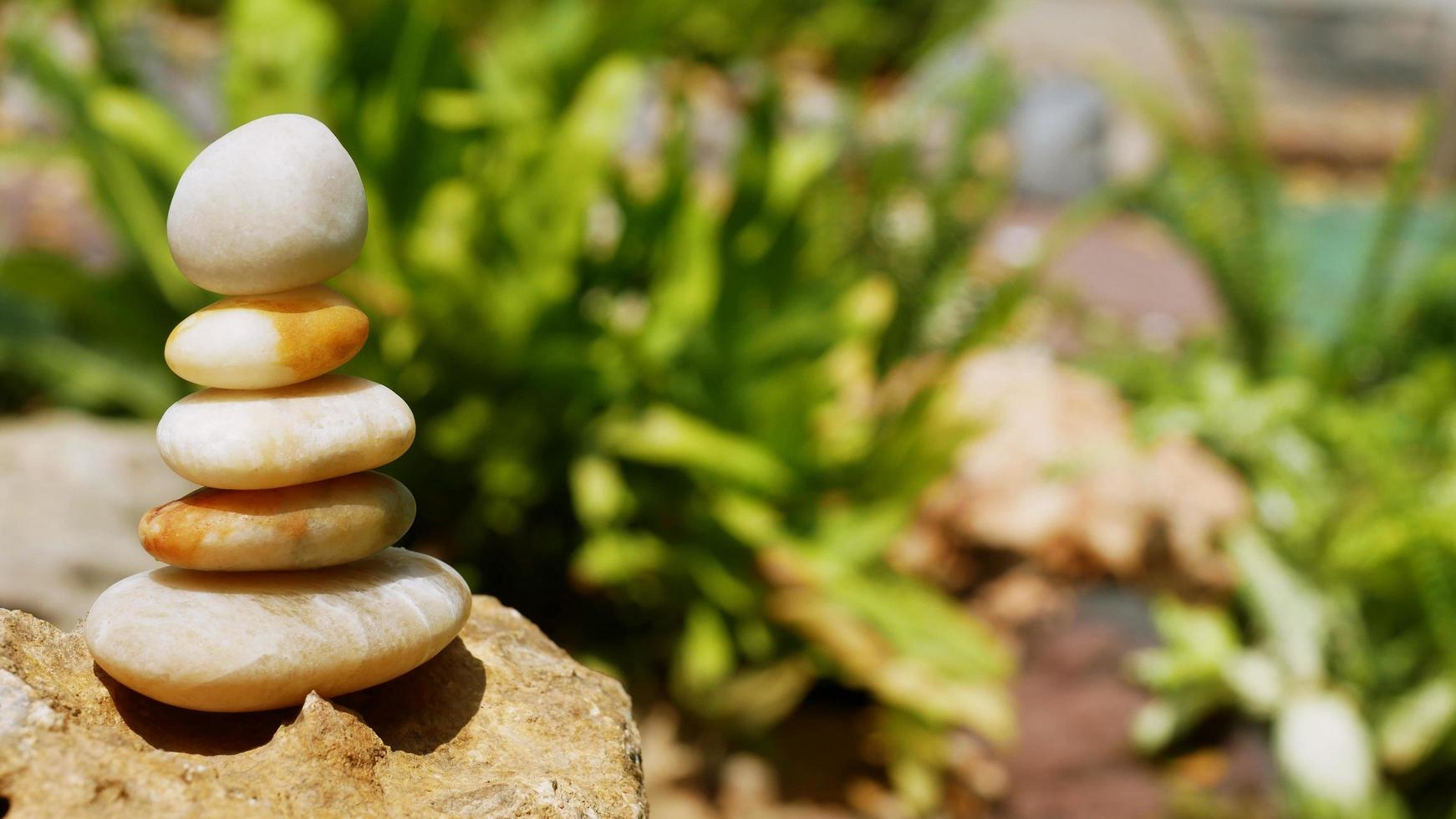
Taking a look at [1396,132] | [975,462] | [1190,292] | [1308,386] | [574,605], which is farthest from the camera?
[1396,132]

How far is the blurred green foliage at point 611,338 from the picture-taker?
2.79 meters

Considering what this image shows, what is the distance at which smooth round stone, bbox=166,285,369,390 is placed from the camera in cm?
97

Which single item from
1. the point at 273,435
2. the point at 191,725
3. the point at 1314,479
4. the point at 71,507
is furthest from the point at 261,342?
the point at 1314,479

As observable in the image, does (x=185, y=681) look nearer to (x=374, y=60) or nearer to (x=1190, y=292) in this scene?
(x=374, y=60)

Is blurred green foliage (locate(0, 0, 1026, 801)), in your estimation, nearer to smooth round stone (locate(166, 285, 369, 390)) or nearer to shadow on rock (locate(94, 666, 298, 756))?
shadow on rock (locate(94, 666, 298, 756))

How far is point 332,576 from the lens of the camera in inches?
41.3

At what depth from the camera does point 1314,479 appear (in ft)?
10.8

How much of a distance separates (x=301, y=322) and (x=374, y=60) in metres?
2.48

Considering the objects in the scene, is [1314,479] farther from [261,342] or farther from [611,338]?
[261,342]

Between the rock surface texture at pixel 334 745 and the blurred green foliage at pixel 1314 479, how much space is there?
2.34m

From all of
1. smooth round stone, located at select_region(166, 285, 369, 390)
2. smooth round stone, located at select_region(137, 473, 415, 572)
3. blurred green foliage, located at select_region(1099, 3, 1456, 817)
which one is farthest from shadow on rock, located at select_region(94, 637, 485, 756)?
blurred green foliage, located at select_region(1099, 3, 1456, 817)

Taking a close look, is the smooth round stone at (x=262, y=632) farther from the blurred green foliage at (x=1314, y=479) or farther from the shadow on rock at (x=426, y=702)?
the blurred green foliage at (x=1314, y=479)

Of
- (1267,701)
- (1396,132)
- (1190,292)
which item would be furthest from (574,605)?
(1396,132)

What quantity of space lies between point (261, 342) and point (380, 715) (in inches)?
14.4
